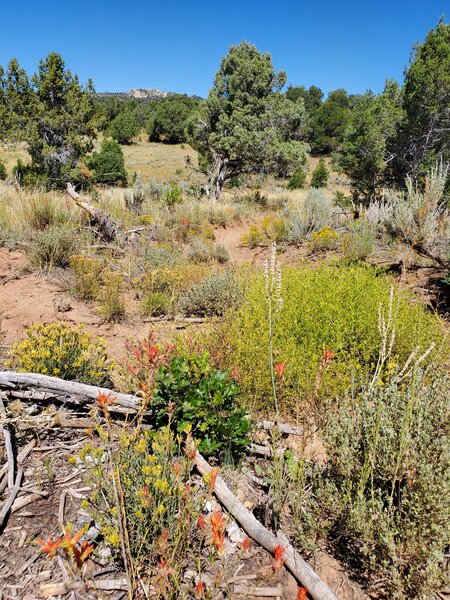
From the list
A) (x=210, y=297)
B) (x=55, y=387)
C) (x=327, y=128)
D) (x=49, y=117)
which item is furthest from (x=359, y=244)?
(x=327, y=128)

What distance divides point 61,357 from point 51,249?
381 cm

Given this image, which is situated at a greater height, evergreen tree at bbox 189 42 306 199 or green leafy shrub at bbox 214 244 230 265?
evergreen tree at bbox 189 42 306 199

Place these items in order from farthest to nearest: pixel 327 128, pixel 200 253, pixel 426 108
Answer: pixel 327 128
pixel 426 108
pixel 200 253

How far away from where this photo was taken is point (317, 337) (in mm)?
3691

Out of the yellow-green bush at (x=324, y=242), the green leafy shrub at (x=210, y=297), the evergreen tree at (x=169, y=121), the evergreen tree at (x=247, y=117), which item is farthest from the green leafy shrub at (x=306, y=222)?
the evergreen tree at (x=169, y=121)

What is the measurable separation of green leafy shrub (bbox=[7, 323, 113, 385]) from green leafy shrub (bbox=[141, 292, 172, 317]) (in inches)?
74.2

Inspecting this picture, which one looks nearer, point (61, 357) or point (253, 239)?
point (61, 357)

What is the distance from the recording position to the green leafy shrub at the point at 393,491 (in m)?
1.61

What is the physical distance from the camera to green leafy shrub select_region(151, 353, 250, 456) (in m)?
2.26

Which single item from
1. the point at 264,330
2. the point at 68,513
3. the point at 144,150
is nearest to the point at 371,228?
the point at 264,330

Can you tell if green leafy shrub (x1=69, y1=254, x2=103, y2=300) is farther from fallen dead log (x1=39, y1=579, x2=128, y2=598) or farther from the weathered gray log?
fallen dead log (x1=39, y1=579, x2=128, y2=598)

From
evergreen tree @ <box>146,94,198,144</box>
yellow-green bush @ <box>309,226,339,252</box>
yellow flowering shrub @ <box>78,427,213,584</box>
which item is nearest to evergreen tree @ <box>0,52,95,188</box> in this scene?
yellow-green bush @ <box>309,226,339,252</box>

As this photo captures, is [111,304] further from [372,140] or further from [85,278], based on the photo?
[372,140]

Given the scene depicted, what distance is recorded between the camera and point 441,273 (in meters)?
5.99
